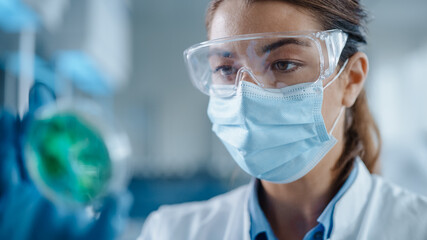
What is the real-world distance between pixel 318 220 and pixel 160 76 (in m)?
5.09

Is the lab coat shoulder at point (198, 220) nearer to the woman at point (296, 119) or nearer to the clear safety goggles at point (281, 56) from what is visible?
the woman at point (296, 119)

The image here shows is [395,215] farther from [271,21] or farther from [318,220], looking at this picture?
[271,21]

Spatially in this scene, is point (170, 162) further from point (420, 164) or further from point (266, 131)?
point (266, 131)

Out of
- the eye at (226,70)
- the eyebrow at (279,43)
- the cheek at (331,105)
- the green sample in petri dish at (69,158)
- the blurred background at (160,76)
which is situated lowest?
the blurred background at (160,76)

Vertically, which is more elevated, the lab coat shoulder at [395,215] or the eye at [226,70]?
the eye at [226,70]

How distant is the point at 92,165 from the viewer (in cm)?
92

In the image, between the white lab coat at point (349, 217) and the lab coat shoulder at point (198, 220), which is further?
the lab coat shoulder at point (198, 220)

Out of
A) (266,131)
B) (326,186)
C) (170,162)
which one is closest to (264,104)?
(266,131)

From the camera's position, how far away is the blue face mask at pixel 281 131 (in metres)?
0.93

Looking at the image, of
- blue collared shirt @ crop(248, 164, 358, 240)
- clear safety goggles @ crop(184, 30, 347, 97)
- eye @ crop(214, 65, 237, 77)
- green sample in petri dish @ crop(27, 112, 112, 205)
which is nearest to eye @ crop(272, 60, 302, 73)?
clear safety goggles @ crop(184, 30, 347, 97)

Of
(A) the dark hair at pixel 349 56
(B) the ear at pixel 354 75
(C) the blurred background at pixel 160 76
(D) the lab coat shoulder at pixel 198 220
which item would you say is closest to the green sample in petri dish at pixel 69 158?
(D) the lab coat shoulder at pixel 198 220

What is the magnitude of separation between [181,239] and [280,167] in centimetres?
38

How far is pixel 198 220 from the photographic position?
1.11 metres

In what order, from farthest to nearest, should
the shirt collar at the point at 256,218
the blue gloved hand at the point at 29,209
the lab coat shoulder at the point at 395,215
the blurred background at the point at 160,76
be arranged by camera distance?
the blurred background at the point at 160,76
the shirt collar at the point at 256,218
the lab coat shoulder at the point at 395,215
the blue gloved hand at the point at 29,209
